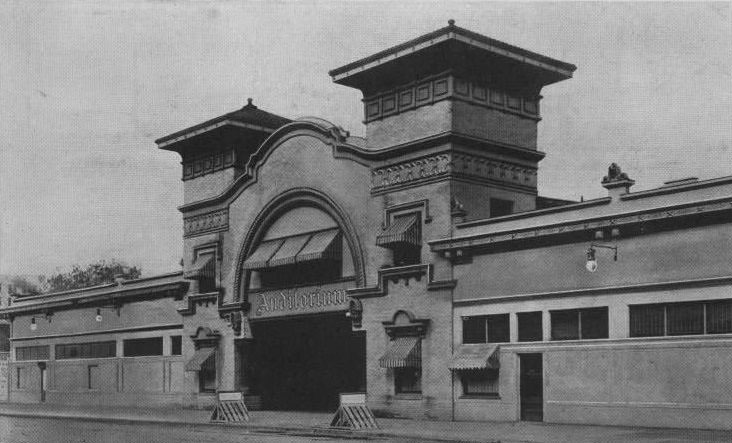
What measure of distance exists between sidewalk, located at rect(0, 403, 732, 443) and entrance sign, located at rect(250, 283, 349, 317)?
4.12 metres

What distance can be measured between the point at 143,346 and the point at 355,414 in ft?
76.7

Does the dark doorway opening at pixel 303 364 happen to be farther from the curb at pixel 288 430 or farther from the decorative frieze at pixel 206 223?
the curb at pixel 288 430

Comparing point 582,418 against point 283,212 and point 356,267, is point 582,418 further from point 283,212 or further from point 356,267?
point 283,212

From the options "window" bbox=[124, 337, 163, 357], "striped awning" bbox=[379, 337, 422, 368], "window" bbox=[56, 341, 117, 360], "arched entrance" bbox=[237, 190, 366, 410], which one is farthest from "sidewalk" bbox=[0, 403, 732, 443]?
"window" bbox=[56, 341, 117, 360]

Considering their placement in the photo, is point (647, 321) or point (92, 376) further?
point (92, 376)

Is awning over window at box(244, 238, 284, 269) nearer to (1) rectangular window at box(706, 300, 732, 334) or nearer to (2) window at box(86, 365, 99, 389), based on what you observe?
(2) window at box(86, 365, 99, 389)

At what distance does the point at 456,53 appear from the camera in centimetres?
3366

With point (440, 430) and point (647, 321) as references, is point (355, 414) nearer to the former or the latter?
point (440, 430)

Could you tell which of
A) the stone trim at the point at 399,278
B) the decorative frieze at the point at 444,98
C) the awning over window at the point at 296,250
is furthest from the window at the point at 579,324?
the awning over window at the point at 296,250

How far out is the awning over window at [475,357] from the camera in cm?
3039

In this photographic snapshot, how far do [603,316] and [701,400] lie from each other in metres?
3.88

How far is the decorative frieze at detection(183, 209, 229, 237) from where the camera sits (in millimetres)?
44375

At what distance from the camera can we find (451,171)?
33.2m

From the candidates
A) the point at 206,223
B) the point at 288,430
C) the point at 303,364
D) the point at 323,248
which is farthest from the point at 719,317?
the point at 206,223
